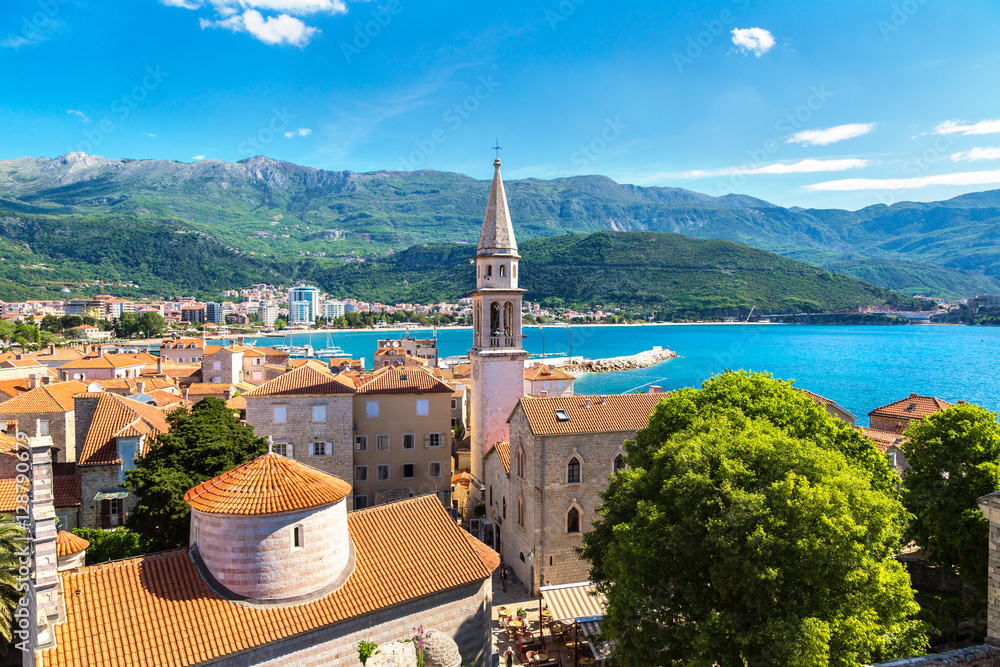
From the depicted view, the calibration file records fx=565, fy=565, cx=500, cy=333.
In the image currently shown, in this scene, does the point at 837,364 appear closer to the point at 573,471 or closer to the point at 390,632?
the point at 573,471

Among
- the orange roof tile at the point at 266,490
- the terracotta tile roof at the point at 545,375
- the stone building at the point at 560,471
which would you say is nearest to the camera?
the orange roof tile at the point at 266,490

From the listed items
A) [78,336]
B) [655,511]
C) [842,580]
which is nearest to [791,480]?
[842,580]

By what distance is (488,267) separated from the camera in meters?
28.9

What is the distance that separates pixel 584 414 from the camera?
2284 centimetres

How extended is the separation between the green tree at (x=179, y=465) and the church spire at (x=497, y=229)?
13.9m

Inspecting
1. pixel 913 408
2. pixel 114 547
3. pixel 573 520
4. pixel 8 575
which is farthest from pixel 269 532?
pixel 913 408

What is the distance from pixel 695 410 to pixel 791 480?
635cm

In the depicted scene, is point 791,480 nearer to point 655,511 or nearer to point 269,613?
point 655,511

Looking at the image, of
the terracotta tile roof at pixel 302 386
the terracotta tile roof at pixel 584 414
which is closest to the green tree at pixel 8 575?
the terracotta tile roof at pixel 302 386

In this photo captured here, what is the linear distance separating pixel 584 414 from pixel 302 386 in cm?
1513

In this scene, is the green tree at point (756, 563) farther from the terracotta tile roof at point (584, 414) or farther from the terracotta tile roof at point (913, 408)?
the terracotta tile roof at point (913, 408)

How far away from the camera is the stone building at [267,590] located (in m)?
11.0

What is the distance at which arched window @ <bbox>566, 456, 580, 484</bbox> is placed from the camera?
22.0 m

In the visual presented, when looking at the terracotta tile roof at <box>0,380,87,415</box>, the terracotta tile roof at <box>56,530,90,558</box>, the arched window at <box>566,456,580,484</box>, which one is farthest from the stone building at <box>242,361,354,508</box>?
the arched window at <box>566,456,580,484</box>
